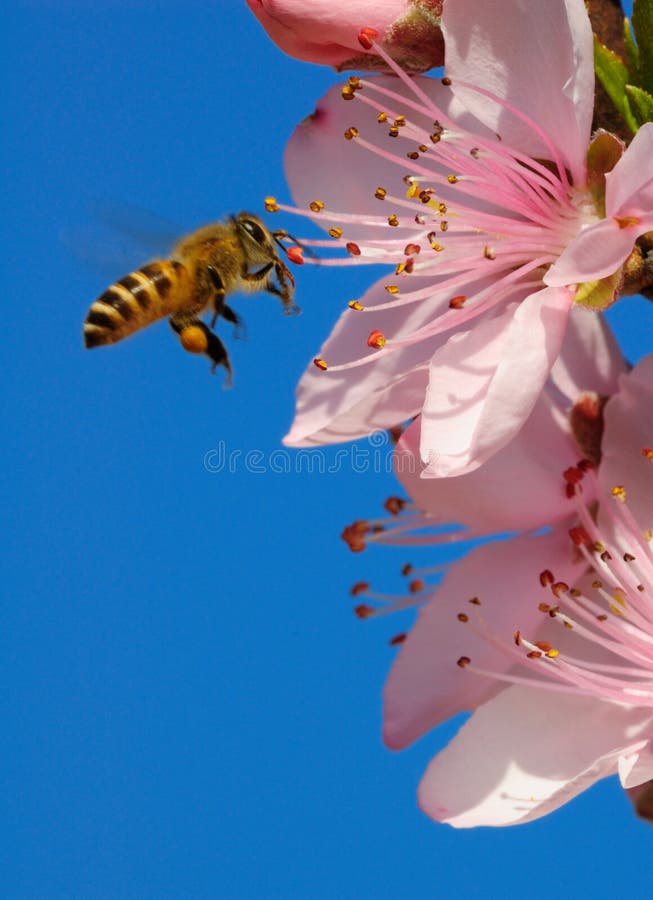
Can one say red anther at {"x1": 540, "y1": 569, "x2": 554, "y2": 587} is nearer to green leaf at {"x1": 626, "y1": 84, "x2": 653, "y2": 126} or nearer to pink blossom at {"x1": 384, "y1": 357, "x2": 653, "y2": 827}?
pink blossom at {"x1": 384, "y1": 357, "x2": 653, "y2": 827}

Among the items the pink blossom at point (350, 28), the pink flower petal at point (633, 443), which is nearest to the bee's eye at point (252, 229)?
the pink blossom at point (350, 28)

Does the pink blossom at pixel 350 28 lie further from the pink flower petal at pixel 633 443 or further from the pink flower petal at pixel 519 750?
the pink flower petal at pixel 519 750

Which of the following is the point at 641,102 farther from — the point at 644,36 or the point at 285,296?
the point at 285,296

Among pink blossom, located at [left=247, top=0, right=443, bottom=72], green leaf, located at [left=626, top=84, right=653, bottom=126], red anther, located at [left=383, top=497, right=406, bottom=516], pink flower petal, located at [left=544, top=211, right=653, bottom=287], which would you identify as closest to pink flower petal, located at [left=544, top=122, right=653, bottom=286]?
pink flower petal, located at [left=544, top=211, right=653, bottom=287]

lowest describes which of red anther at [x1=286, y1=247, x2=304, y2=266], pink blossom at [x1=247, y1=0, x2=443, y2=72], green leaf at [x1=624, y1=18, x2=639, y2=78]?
green leaf at [x1=624, y1=18, x2=639, y2=78]

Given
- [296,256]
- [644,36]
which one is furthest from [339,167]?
[644,36]

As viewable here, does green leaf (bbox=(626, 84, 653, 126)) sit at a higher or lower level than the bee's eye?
lower

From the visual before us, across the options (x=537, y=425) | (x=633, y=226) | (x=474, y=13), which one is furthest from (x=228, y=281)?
(x=633, y=226)

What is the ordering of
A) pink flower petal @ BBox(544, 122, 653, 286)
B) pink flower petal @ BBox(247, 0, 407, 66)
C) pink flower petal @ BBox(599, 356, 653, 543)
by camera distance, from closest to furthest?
pink flower petal @ BBox(544, 122, 653, 286), pink flower petal @ BBox(247, 0, 407, 66), pink flower petal @ BBox(599, 356, 653, 543)

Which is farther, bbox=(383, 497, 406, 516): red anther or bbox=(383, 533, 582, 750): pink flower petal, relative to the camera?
bbox=(383, 497, 406, 516): red anther
